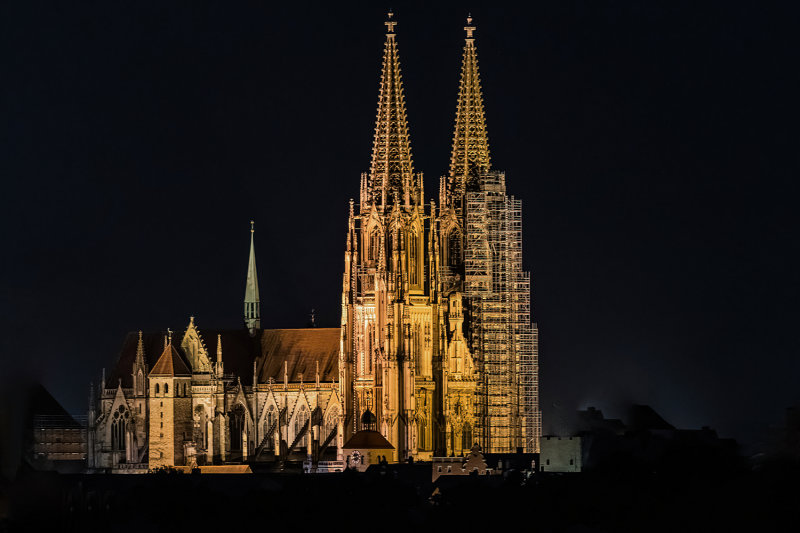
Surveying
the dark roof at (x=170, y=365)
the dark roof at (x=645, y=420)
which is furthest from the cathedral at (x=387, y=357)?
the dark roof at (x=645, y=420)

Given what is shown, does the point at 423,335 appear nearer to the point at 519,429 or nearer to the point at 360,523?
the point at 519,429

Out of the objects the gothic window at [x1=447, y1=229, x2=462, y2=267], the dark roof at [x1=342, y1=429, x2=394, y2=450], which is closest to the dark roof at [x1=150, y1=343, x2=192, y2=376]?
the dark roof at [x1=342, y1=429, x2=394, y2=450]

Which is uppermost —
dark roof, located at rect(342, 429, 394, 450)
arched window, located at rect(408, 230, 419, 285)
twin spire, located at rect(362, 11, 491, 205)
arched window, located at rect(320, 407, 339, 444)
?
twin spire, located at rect(362, 11, 491, 205)

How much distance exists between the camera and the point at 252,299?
163 metres

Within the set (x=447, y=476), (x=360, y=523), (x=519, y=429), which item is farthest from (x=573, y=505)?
(x=519, y=429)

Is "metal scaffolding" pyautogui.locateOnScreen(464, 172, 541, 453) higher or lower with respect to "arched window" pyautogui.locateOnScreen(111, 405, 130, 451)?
higher

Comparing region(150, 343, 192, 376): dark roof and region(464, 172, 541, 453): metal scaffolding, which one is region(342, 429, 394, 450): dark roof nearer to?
region(464, 172, 541, 453): metal scaffolding

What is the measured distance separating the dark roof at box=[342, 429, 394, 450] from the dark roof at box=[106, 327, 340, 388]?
451 inches

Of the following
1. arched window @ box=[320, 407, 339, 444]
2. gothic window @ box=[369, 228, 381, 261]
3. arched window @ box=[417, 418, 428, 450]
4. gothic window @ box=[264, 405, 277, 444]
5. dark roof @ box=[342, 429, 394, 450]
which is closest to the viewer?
dark roof @ box=[342, 429, 394, 450]

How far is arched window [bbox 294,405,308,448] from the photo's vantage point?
152m

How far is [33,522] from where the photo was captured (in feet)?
339

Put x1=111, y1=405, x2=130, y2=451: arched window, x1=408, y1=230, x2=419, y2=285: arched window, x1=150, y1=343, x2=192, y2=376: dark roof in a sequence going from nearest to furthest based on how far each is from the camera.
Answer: x1=408, y1=230, x2=419, y2=285: arched window → x1=150, y1=343, x2=192, y2=376: dark roof → x1=111, y1=405, x2=130, y2=451: arched window

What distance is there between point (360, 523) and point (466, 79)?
37.4m

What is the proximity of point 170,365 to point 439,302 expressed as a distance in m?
16.3
